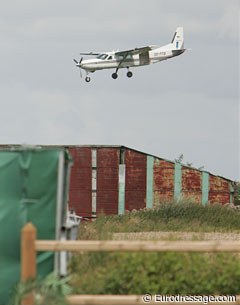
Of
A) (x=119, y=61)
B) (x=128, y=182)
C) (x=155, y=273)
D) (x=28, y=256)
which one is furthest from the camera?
(x=119, y=61)

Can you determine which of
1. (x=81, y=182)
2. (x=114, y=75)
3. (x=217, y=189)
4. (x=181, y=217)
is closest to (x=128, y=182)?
(x=81, y=182)

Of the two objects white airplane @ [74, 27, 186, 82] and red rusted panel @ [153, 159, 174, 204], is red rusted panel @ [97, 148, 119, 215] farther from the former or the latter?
white airplane @ [74, 27, 186, 82]

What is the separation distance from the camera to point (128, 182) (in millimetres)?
34469

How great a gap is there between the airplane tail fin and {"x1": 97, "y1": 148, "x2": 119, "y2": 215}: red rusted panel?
1545 inches

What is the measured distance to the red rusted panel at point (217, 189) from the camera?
35.2 meters

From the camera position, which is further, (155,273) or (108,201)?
(108,201)

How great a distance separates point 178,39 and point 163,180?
42010 mm

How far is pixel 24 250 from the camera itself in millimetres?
8992

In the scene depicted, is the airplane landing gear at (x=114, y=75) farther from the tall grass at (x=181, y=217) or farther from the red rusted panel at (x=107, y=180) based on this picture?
the tall grass at (x=181, y=217)

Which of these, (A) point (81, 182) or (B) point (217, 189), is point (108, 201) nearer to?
(A) point (81, 182)

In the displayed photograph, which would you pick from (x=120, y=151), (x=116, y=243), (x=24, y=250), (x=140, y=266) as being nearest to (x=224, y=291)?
(x=140, y=266)

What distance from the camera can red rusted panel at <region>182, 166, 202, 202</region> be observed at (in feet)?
114

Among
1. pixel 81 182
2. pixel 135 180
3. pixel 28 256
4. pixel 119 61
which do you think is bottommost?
pixel 28 256

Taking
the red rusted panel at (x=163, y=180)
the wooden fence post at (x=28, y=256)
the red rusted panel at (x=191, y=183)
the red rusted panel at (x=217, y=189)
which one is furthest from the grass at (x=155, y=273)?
the red rusted panel at (x=217, y=189)
